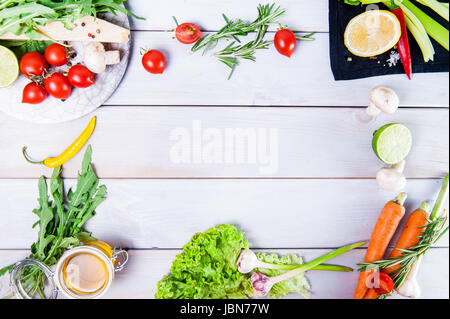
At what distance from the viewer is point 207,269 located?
3.20ft

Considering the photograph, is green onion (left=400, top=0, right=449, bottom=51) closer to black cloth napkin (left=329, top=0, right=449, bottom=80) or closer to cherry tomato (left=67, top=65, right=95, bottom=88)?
black cloth napkin (left=329, top=0, right=449, bottom=80)

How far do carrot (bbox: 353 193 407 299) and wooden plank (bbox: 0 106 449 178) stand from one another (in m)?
0.11

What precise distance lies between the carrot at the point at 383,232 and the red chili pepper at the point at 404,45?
14.6 inches

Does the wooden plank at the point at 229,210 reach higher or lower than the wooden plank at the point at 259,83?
lower

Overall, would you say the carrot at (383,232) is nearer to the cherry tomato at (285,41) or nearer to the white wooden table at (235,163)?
the white wooden table at (235,163)

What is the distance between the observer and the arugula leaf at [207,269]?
969 millimetres

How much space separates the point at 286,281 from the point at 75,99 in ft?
2.64

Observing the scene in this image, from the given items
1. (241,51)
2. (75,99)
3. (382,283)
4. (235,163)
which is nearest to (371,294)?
(382,283)

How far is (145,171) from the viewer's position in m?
1.05

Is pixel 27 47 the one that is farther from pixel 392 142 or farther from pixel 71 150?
pixel 392 142

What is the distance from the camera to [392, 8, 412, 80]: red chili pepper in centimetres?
100

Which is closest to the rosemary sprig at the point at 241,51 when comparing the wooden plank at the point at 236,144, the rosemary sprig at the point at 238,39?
the rosemary sprig at the point at 238,39
